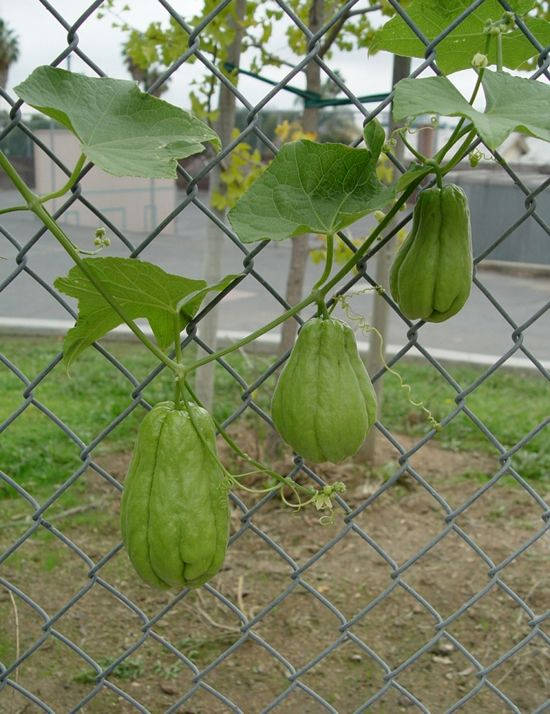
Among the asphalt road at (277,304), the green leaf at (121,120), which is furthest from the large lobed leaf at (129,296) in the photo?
the asphalt road at (277,304)

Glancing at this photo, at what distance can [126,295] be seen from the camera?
1115 mm

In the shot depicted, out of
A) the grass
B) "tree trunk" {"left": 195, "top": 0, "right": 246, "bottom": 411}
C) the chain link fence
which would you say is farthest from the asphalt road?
the chain link fence

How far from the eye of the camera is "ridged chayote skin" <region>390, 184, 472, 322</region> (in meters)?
1.12

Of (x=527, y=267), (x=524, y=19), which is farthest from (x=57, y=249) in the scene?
(x=524, y=19)

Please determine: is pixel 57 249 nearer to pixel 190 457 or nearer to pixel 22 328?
pixel 22 328

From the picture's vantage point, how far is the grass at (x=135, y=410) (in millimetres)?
3607

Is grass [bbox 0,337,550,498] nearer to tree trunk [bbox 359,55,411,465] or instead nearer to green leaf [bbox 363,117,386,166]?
tree trunk [bbox 359,55,411,465]

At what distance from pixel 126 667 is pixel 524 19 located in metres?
1.72

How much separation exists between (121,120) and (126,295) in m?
0.21

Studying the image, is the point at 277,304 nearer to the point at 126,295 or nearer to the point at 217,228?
the point at 217,228

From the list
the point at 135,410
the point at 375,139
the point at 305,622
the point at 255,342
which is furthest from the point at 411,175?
the point at 255,342

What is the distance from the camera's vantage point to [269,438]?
3.30 metres

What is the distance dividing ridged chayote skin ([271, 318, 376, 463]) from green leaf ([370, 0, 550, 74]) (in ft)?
1.34

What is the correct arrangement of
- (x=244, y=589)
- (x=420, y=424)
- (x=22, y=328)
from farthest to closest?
(x=22, y=328)
(x=420, y=424)
(x=244, y=589)
